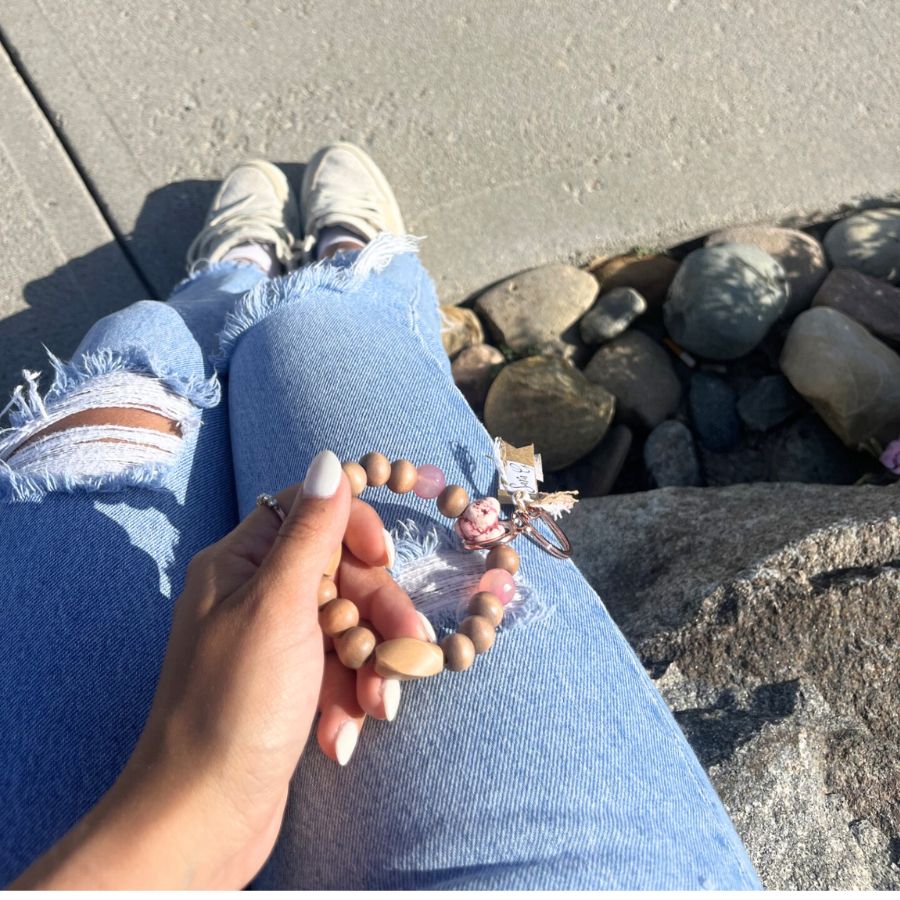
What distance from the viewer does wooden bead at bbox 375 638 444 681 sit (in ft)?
3.24

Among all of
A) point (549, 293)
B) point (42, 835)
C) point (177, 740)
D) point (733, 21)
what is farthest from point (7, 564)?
point (733, 21)

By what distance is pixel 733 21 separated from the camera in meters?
2.51

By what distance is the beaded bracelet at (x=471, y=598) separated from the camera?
1.01 m

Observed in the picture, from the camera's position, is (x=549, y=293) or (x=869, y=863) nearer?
(x=869, y=863)

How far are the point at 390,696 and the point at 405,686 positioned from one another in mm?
83

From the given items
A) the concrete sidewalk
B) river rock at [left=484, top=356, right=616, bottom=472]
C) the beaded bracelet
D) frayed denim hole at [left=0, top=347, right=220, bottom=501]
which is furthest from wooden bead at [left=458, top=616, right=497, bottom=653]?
the concrete sidewalk

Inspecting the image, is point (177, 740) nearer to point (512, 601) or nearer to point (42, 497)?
point (512, 601)

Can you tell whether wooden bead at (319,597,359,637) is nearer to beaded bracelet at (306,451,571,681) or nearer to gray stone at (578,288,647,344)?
beaded bracelet at (306,451,571,681)

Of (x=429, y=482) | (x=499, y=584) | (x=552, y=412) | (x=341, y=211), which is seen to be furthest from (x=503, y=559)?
(x=341, y=211)

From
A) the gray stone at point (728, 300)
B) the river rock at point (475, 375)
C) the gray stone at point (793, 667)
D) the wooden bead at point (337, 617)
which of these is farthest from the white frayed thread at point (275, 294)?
the gray stone at point (728, 300)

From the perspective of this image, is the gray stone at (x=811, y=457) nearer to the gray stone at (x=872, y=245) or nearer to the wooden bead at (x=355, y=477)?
the gray stone at (x=872, y=245)

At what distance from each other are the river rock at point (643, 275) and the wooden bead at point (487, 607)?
59.2 inches

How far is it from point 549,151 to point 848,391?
1.11m

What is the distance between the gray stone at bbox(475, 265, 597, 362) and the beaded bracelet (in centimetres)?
110
